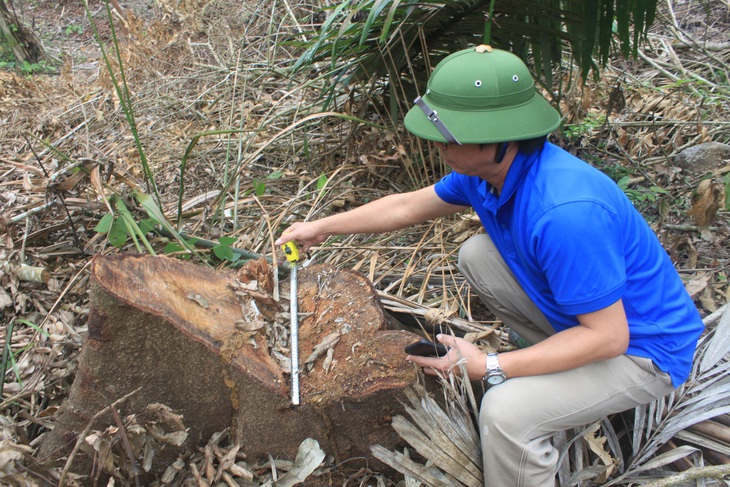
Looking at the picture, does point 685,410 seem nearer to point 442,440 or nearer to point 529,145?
point 442,440

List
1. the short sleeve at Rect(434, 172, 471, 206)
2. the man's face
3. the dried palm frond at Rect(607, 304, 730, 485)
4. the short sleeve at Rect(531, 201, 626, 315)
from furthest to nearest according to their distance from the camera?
the short sleeve at Rect(434, 172, 471, 206)
the dried palm frond at Rect(607, 304, 730, 485)
the man's face
the short sleeve at Rect(531, 201, 626, 315)

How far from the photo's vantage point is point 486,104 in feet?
5.06

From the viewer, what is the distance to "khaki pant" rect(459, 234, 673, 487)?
1.65 meters

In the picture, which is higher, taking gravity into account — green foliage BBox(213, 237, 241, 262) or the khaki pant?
green foliage BBox(213, 237, 241, 262)

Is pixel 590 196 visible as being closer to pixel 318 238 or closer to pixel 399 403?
pixel 399 403

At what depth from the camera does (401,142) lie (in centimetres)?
351

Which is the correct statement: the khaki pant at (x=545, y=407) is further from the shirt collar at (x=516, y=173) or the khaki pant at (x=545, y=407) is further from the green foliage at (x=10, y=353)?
the green foliage at (x=10, y=353)

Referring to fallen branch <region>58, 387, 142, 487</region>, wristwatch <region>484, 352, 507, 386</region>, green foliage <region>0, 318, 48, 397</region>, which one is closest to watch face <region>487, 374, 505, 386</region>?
wristwatch <region>484, 352, 507, 386</region>

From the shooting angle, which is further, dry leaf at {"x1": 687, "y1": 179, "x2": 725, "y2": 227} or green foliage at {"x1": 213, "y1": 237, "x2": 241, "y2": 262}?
green foliage at {"x1": 213, "y1": 237, "x2": 241, "y2": 262}

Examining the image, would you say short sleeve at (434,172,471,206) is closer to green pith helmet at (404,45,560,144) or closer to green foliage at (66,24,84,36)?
green pith helmet at (404,45,560,144)

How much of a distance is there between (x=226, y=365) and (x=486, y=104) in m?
1.20

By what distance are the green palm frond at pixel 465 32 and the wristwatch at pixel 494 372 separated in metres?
1.69

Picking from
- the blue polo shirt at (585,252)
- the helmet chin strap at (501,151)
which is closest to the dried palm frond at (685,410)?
the blue polo shirt at (585,252)

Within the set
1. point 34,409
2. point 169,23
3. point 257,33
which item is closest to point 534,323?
point 34,409
